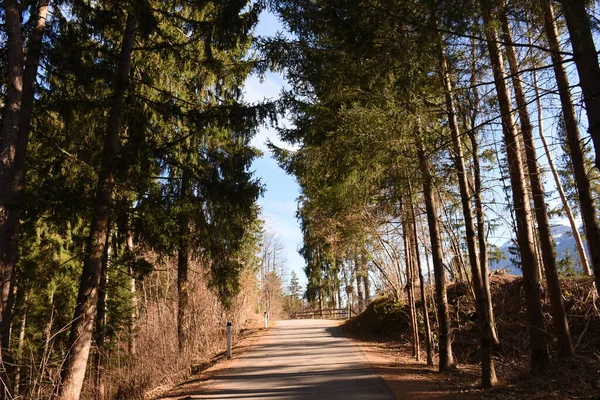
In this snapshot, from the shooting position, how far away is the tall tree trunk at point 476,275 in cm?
770

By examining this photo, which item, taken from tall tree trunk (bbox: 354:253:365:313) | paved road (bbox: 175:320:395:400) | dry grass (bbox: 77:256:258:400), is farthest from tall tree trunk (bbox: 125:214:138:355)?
tall tree trunk (bbox: 354:253:365:313)

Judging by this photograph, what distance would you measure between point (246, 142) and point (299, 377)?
222 inches

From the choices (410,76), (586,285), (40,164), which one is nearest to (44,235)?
(40,164)

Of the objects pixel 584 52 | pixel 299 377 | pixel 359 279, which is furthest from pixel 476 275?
pixel 359 279

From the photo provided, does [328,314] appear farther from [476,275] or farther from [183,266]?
[476,275]

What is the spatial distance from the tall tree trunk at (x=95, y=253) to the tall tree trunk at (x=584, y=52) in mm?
8041

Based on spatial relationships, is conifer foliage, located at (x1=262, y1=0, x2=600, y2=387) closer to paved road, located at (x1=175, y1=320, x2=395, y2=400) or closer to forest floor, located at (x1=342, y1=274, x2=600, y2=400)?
forest floor, located at (x1=342, y1=274, x2=600, y2=400)

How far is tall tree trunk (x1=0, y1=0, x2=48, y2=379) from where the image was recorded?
8125 millimetres

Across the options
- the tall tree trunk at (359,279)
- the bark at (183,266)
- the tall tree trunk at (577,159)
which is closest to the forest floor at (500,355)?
the tall tree trunk at (577,159)

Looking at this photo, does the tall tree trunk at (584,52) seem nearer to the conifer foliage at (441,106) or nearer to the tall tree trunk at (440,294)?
the conifer foliage at (441,106)

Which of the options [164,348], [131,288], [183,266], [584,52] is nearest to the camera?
[584,52]

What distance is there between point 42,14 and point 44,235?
6919 mm

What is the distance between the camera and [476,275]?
8.34 m

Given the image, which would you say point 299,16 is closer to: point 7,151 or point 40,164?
point 7,151
